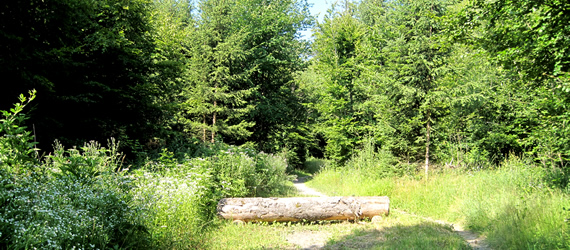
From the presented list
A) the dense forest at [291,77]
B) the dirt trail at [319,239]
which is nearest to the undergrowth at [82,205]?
the dirt trail at [319,239]

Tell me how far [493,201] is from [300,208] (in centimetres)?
448

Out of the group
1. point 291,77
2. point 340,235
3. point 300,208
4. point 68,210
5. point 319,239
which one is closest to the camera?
point 68,210

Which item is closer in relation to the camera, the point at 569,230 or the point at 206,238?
the point at 569,230

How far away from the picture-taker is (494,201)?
731 cm

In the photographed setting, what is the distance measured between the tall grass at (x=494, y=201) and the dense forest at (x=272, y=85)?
3.31ft

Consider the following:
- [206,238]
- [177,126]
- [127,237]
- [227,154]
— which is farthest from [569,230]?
[177,126]

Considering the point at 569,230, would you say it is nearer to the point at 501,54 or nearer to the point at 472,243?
the point at 472,243

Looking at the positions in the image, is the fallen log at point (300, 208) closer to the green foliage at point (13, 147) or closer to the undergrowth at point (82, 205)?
the undergrowth at point (82, 205)

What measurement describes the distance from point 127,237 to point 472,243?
6008 millimetres

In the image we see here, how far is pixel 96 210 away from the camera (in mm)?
3918

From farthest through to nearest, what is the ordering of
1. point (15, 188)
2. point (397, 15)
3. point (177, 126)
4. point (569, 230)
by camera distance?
point (177, 126) → point (397, 15) → point (569, 230) → point (15, 188)

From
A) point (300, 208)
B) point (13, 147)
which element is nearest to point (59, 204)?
point (13, 147)

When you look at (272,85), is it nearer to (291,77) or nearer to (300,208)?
(291,77)

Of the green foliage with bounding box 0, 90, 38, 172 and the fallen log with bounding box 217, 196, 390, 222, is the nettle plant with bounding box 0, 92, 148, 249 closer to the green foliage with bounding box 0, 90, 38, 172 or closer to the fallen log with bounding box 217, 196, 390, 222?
the green foliage with bounding box 0, 90, 38, 172
